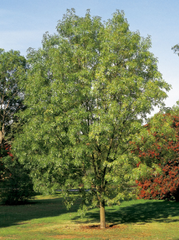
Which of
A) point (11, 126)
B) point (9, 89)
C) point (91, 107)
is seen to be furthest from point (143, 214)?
point (9, 89)

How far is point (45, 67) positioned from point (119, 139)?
623 cm

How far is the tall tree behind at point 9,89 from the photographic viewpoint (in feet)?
99.6

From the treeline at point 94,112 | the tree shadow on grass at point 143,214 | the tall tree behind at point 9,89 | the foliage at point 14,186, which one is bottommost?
the tree shadow on grass at point 143,214

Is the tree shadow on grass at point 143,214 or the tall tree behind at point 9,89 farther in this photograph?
the tall tree behind at point 9,89

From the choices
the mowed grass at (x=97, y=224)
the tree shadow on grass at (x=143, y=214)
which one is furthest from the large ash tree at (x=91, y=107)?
the tree shadow on grass at (x=143, y=214)

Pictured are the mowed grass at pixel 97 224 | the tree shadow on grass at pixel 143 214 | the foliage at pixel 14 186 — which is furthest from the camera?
the foliage at pixel 14 186

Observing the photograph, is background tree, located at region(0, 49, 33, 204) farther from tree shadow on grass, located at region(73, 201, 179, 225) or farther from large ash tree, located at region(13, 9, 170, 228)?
large ash tree, located at region(13, 9, 170, 228)

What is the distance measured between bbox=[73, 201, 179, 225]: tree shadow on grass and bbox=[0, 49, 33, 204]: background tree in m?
10.4

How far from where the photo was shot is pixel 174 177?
23656 millimetres

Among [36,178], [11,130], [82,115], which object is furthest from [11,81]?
[82,115]

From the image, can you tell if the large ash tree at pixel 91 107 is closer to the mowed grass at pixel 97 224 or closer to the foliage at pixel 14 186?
the mowed grass at pixel 97 224

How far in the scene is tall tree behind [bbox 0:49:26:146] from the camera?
3036cm

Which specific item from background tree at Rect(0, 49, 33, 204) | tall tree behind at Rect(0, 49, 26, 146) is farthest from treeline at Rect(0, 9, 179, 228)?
tall tree behind at Rect(0, 49, 26, 146)

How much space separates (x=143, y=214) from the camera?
2092cm
